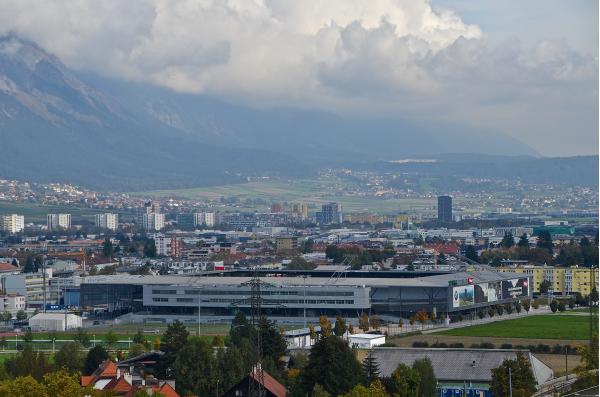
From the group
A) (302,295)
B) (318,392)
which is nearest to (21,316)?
(302,295)

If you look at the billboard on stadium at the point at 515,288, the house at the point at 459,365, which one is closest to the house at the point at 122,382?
the house at the point at 459,365

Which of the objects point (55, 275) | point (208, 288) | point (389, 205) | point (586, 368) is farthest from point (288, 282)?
point (389, 205)

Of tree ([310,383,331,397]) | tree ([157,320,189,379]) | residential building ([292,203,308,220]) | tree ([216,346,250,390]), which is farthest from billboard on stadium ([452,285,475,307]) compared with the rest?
residential building ([292,203,308,220])

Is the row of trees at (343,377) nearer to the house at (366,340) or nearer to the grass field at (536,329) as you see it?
the house at (366,340)

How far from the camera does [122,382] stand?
21.8 meters

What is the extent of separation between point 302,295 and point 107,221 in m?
68.2

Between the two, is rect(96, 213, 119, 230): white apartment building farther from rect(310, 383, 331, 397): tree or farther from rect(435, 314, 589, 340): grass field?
rect(310, 383, 331, 397): tree

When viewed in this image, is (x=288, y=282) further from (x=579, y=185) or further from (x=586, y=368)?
(x=579, y=185)

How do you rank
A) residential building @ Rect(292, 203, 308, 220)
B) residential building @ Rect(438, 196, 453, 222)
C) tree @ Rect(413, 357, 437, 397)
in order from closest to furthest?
tree @ Rect(413, 357, 437, 397) < residential building @ Rect(438, 196, 453, 222) < residential building @ Rect(292, 203, 308, 220)

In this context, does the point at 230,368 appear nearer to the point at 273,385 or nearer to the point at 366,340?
the point at 273,385

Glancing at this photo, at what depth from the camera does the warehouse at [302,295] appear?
42.2m

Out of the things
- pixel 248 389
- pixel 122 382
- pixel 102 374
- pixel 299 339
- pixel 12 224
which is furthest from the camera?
pixel 12 224

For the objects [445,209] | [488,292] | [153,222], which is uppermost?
[445,209]

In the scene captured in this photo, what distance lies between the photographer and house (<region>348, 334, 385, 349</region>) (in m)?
30.5
